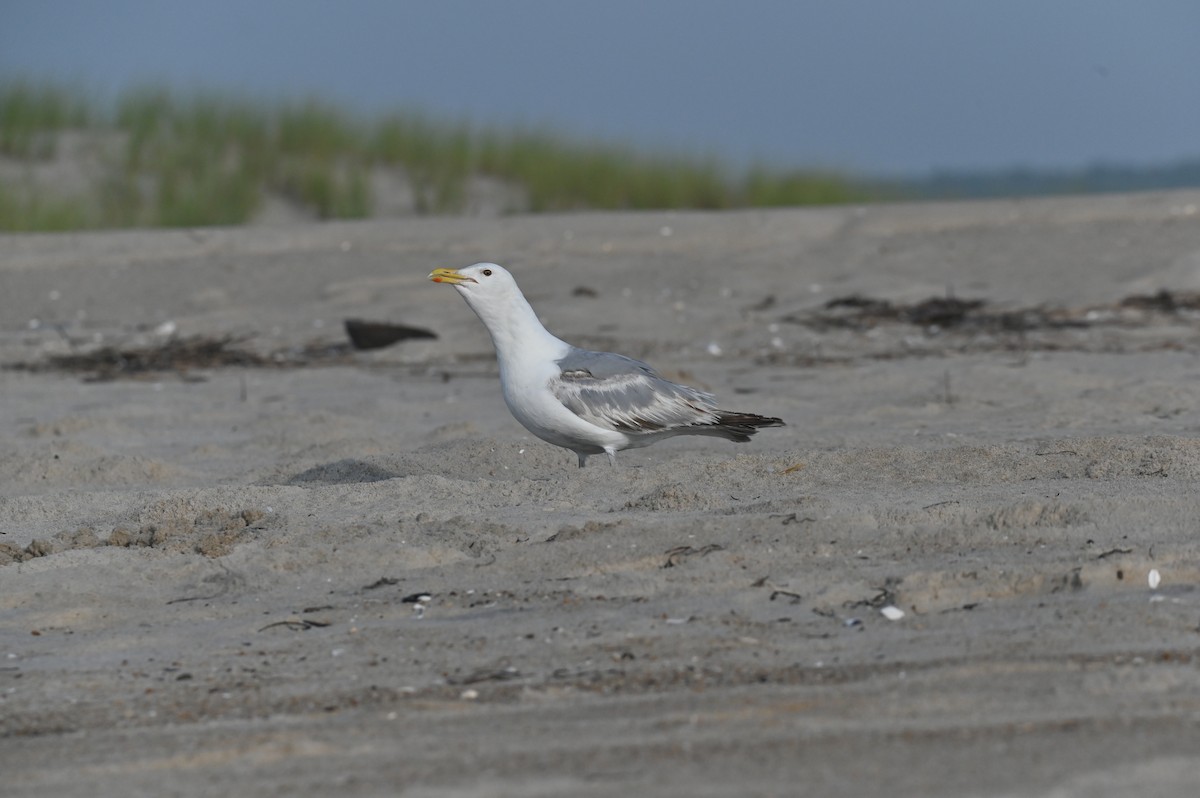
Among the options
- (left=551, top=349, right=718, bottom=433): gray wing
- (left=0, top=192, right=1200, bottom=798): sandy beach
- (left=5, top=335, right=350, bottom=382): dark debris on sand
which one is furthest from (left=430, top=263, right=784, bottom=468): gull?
(left=5, top=335, right=350, bottom=382): dark debris on sand

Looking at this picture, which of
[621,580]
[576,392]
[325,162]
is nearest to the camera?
[621,580]

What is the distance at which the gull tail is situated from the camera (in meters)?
5.45

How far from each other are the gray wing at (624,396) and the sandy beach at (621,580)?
0.17 m

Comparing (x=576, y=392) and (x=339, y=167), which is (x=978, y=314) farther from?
(x=339, y=167)

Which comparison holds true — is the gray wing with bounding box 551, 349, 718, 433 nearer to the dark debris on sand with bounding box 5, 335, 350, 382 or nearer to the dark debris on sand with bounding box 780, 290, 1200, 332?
the dark debris on sand with bounding box 5, 335, 350, 382

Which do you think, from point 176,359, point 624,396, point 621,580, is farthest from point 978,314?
point 621,580

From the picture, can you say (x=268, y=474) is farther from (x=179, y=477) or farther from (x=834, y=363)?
(x=834, y=363)

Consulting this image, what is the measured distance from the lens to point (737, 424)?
5.51m

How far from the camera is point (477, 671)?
3.39 m

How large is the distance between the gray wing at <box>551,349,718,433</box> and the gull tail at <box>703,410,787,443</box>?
34 millimetres

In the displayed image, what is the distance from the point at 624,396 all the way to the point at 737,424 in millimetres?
436

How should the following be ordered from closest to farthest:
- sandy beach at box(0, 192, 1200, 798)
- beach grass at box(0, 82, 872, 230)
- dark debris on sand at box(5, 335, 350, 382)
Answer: sandy beach at box(0, 192, 1200, 798) → dark debris on sand at box(5, 335, 350, 382) → beach grass at box(0, 82, 872, 230)

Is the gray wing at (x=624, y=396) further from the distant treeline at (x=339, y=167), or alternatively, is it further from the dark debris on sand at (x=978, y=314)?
the distant treeline at (x=339, y=167)

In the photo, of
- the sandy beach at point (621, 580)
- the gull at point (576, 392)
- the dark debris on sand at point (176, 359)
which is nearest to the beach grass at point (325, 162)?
the dark debris on sand at point (176, 359)
